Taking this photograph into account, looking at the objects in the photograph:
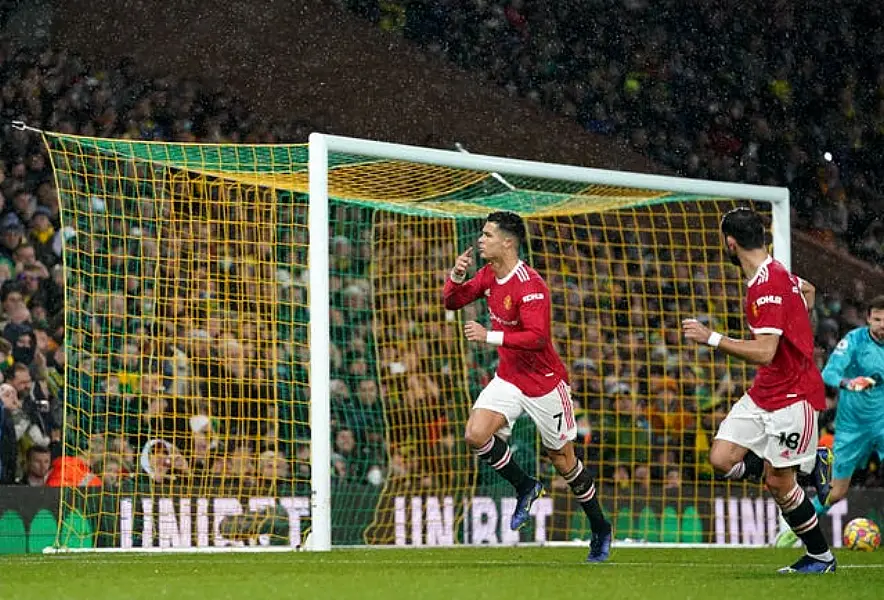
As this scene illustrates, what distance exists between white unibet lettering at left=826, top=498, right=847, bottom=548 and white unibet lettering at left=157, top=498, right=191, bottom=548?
16.0ft

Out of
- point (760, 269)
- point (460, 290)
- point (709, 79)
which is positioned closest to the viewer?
point (760, 269)

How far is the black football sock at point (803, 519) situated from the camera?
7059 millimetres

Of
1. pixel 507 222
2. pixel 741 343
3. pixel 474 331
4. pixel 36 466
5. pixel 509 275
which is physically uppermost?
pixel 507 222

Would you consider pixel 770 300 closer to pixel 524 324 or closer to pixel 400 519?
pixel 524 324

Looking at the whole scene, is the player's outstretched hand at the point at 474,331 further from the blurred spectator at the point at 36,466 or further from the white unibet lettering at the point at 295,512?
the blurred spectator at the point at 36,466

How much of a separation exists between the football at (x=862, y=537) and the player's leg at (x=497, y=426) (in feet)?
10.6

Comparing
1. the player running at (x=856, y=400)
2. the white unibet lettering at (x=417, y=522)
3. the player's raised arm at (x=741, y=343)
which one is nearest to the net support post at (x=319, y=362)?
the white unibet lettering at (x=417, y=522)

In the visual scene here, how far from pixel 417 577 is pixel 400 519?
465cm

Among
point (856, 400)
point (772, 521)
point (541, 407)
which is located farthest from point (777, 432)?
point (772, 521)

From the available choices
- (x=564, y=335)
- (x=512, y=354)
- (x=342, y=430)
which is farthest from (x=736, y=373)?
(x=512, y=354)

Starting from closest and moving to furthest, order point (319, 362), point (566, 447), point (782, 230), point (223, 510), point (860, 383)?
point (566, 447) → point (319, 362) → point (860, 383) → point (223, 510) → point (782, 230)

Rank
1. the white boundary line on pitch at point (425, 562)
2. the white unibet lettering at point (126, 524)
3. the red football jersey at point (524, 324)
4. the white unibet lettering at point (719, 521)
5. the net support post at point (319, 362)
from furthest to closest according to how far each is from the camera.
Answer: the white unibet lettering at point (719, 521)
the white unibet lettering at point (126, 524)
the net support post at point (319, 362)
the red football jersey at point (524, 324)
the white boundary line on pitch at point (425, 562)

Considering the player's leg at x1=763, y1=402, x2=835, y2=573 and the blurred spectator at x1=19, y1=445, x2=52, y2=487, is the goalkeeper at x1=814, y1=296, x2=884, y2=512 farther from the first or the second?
the blurred spectator at x1=19, y1=445, x2=52, y2=487

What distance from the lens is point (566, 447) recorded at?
26.5ft
